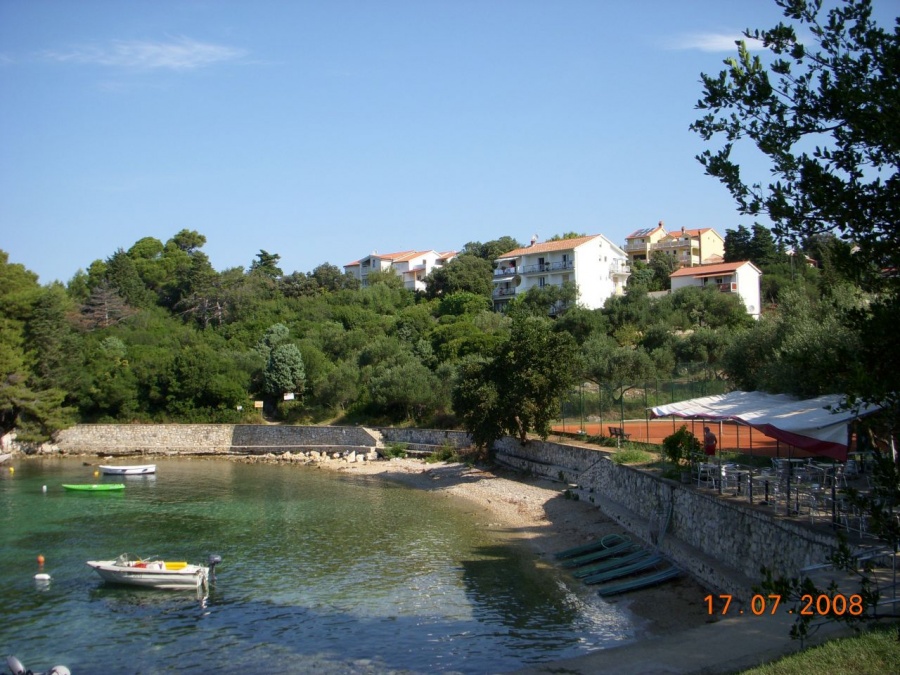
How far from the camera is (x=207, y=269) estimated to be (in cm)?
8950

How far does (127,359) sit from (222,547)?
41306 millimetres

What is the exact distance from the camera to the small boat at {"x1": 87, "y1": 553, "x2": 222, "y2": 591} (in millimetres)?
21438

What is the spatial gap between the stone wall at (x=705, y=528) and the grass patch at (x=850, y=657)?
377 centimetres

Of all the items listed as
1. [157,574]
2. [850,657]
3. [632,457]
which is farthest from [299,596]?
[850,657]

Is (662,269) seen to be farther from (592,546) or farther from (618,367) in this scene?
(592,546)

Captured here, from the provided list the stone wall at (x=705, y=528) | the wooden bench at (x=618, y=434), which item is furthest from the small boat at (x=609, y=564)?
the wooden bench at (x=618, y=434)

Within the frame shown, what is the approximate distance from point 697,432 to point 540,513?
1048 centimetres

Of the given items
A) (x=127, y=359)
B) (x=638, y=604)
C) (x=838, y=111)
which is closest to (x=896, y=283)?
(x=838, y=111)

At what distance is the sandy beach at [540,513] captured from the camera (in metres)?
17.3

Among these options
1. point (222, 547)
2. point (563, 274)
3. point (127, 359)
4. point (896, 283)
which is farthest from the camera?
point (563, 274)

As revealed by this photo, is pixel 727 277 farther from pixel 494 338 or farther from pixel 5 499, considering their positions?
pixel 5 499

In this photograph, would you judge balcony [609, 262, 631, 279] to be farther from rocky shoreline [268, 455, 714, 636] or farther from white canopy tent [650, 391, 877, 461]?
white canopy tent [650, 391, 877, 461]

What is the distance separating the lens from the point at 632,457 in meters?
27.0

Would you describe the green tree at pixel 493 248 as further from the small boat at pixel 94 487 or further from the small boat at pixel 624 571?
the small boat at pixel 624 571
